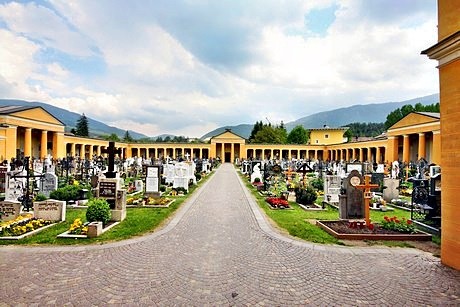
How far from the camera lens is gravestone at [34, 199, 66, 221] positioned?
32.1 feet

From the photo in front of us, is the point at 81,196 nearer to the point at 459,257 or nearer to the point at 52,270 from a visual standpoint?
the point at 52,270

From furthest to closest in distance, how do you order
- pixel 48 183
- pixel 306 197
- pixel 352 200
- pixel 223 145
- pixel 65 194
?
pixel 223 145 → pixel 48 183 → pixel 306 197 → pixel 65 194 → pixel 352 200

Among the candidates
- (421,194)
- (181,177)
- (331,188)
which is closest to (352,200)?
(421,194)

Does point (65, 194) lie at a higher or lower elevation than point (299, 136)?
lower

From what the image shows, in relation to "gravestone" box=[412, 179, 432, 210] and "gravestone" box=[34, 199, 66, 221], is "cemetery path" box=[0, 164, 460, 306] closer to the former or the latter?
"gravestone" box=[34, 199, 66, 221]

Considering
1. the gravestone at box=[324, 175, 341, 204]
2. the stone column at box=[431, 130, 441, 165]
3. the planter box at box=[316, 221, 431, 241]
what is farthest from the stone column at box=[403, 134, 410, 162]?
the planter box at box=[316, 221, 431, 241]

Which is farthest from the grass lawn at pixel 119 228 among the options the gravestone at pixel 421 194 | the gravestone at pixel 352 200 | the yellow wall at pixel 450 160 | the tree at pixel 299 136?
the tree at pixel 299 136

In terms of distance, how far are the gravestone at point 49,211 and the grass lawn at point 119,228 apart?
0.37 metres

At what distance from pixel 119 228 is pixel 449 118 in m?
9.49

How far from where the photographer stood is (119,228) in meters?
9.10

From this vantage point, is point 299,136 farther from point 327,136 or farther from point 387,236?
point 387,236

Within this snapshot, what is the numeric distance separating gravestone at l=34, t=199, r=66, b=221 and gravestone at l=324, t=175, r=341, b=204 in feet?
41.1

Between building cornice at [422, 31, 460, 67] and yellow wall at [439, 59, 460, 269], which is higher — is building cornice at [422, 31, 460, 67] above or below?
above

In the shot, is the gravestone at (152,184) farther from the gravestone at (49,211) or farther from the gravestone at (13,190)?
the gravestone at (49,211)
